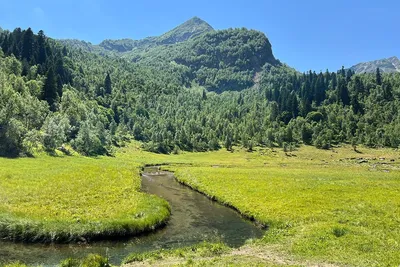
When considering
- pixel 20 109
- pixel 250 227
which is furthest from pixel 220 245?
pixel 20 109

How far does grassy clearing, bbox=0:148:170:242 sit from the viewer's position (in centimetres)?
3388

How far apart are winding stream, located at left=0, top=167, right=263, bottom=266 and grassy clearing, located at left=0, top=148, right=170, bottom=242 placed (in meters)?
1.38

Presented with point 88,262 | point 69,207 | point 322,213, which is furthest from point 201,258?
point 322,213

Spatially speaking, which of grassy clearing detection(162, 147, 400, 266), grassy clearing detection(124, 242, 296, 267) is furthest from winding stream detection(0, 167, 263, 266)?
grassy clearing detection(162, 147, 400, 266)

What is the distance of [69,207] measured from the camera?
137 feet

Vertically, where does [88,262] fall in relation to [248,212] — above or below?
above

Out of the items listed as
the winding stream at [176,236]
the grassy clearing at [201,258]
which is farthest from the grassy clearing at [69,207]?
the grassy clearing at [201,258]

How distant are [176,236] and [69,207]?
550 inches

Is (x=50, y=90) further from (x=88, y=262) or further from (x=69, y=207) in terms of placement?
(x=88, y=262)

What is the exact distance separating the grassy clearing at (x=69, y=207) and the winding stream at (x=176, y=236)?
1378 millimetres

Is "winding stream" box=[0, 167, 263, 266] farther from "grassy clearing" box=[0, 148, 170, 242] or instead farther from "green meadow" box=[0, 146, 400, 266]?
"green meadow" box=[0, 146, 400, 266]

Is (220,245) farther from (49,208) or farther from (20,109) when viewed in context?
(20,109)

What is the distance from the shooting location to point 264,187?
64188 mm

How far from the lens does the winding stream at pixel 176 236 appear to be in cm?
3009
